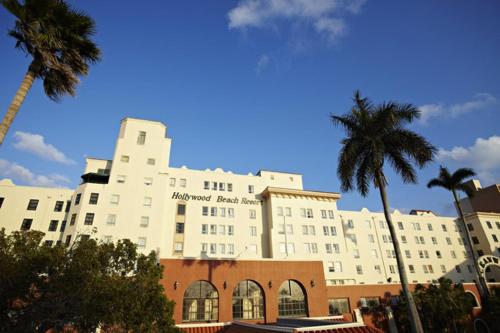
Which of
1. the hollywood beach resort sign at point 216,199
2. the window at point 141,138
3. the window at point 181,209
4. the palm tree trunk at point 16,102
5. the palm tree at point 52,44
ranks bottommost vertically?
the palm tree trunk at point 16,102

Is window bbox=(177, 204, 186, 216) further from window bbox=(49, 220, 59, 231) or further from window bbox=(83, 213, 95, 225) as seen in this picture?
window bbox=(49, 220, 59, 231)

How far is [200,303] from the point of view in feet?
→ 97.3

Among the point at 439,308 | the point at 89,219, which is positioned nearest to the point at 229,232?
the point at 89,219

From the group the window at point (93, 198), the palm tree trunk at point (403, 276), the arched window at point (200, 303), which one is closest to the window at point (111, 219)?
the window at point (93, 198)

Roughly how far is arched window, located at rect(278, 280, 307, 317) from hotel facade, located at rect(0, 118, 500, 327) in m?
0.11

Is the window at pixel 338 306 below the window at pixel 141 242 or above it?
below

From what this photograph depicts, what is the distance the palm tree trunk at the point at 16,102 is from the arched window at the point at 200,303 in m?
24.0

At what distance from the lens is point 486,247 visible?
6156 cm

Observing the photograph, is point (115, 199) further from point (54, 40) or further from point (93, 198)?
point (54, 40)

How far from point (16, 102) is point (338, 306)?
40135 millimetres

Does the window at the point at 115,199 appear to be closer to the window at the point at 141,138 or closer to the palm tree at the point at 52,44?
the window at the point at 141,138

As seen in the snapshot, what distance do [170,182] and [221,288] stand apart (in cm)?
2271

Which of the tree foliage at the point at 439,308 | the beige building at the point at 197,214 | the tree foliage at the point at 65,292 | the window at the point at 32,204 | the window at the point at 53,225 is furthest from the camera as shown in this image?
the window at the point at 32,204

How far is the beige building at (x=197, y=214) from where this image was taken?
137 ft
